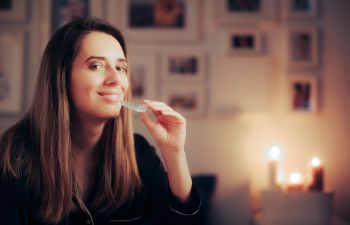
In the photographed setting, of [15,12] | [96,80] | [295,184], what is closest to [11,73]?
[15,12]

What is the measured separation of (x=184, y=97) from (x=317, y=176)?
2.48 ft

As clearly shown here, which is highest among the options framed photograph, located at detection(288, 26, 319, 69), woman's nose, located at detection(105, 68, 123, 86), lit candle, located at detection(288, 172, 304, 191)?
framed photograph, located at detection(288, 26, 319, 69)

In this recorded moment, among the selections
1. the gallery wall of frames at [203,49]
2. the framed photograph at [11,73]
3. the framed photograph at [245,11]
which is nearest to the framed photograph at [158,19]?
the gallery wall of frames at [203,49]

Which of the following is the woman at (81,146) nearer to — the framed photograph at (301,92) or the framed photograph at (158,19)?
the framed photograph at (158,19)

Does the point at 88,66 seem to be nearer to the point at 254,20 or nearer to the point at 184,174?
the point at 184,174

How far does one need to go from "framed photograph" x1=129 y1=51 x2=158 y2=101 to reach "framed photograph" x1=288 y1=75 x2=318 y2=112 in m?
0.72

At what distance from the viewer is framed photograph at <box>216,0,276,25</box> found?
6.01 feet

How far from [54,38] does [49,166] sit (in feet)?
1.18

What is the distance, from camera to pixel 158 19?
1871 mm

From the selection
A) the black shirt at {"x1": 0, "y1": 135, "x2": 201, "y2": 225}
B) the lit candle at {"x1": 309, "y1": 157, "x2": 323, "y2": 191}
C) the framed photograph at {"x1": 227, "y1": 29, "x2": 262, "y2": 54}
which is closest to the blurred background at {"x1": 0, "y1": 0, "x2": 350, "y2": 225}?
the framed photograph at {"x1": 227, "y1": 29, "x2": 262, "y2": 54}

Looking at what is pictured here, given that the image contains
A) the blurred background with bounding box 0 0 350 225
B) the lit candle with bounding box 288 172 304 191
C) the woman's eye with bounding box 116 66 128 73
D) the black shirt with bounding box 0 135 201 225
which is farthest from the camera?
the blurred background with bounding box 0 0 350 225

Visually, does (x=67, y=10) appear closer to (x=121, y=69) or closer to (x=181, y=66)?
(x=181, y=66)

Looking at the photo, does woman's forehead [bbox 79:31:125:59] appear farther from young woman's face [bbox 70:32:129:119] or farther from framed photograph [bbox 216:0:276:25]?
framed photograph [bbox 216:0:276:25]

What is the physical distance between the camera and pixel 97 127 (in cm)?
104
